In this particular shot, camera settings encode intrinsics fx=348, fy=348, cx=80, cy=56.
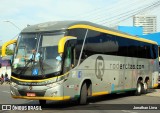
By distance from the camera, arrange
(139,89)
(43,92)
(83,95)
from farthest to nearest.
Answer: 1. (139,89)
2. (83,95)
3. (43,92)

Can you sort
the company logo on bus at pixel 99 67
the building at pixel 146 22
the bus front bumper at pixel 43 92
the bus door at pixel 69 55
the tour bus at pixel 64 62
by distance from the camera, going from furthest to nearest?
the building at pixel 146 22 < the company logo on bus at pixel 99 67 < the bus door at pixel 69 55 < the tour bus at pixel 64 62 < the bus front bumper at pixel 43 92

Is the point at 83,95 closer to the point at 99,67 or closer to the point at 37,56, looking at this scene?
the point at 99,67

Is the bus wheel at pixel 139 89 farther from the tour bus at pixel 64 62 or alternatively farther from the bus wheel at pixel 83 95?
the bus wheel at pixel 83 95

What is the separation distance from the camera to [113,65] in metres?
17.8

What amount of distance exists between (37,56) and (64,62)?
1.10 m

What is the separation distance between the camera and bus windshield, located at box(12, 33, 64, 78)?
43.7ft

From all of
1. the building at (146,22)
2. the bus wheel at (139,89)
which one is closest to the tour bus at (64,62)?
the bus wheel at (139,89)

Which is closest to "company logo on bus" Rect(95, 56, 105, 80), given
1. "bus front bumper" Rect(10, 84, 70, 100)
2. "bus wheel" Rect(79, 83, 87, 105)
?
"bus wheel" Rect(79, 83, 87, 105)

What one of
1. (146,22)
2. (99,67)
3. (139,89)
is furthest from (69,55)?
(146,22)

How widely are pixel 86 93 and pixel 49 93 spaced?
2454mm

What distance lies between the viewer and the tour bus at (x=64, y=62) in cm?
1323

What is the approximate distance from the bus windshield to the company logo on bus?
9.82 ft

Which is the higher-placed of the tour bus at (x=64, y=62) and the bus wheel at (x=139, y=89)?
the tour bus at (x=64, y=62)

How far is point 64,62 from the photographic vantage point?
44.2 ft
